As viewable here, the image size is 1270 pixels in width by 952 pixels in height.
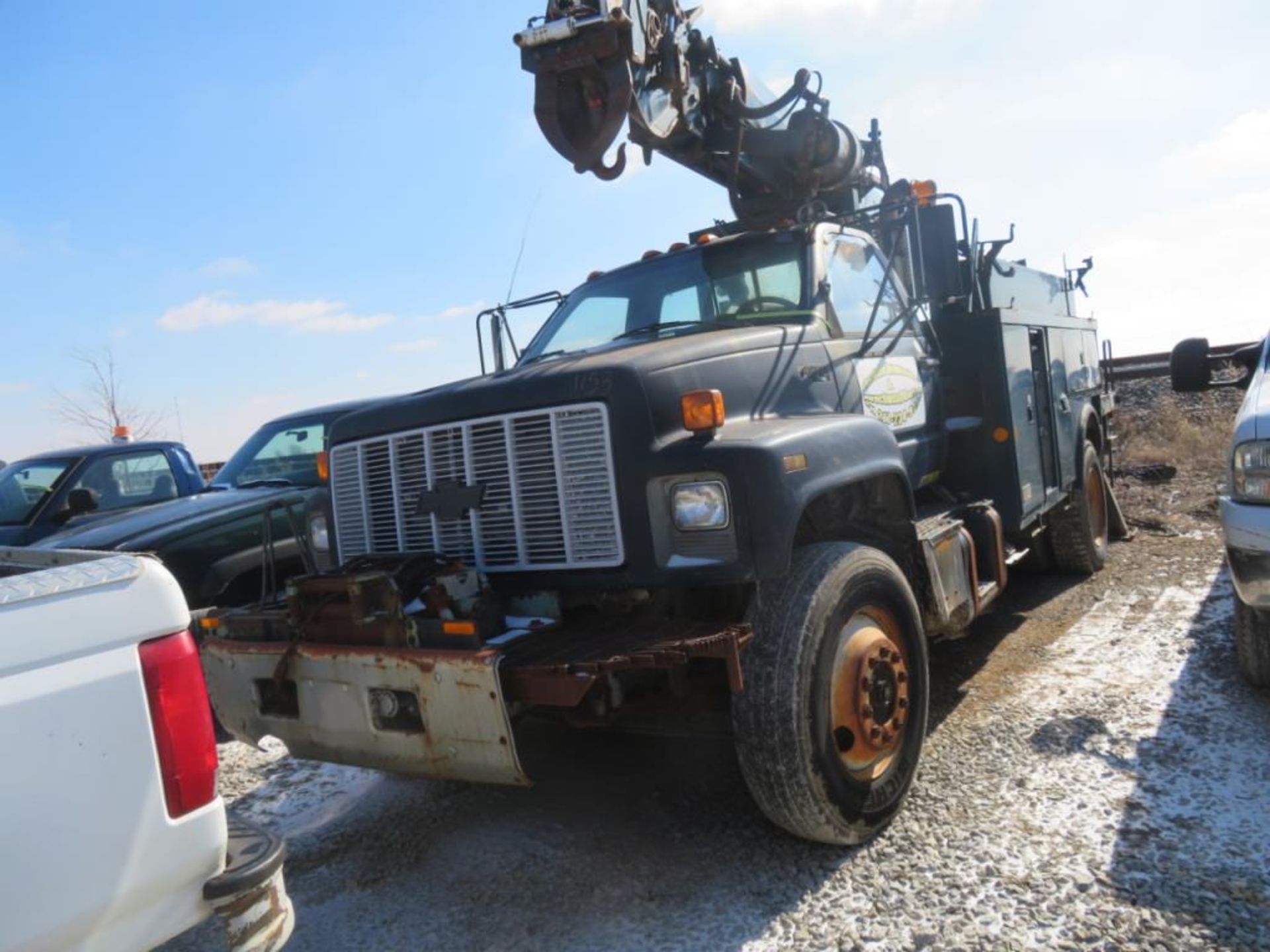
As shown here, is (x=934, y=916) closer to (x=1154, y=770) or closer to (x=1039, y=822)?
(x=1039, y=822)

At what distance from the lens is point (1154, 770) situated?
3.64 m

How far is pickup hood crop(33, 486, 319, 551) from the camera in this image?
17.5ft

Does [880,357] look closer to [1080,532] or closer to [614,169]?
[614,169]

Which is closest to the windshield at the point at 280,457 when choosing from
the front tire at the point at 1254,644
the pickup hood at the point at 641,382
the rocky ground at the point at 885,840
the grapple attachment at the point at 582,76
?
the rocky ground at the point at 885,840

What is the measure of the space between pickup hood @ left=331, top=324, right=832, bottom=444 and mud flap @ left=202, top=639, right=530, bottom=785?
95cm

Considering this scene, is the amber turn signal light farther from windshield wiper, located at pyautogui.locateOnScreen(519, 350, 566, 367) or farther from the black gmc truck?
windshield wiper, located at pyautogui.locateOnScreen(519, 350, 566, 367)

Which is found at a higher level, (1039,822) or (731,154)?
(731,154)

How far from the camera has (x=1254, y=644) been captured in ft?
14.2

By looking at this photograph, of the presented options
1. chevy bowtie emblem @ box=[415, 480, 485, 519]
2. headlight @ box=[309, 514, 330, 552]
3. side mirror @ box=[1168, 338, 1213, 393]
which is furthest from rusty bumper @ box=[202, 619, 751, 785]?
side mirror @ box=[1168, 338, 1213, 393]

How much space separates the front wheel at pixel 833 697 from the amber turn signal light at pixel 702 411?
0.60 m

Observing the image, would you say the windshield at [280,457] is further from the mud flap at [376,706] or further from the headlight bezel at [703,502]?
the headlight bezel at [703,502]

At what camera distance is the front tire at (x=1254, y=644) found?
4301mm

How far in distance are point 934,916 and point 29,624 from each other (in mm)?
2563

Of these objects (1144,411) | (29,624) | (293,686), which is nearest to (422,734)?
(293,686)
